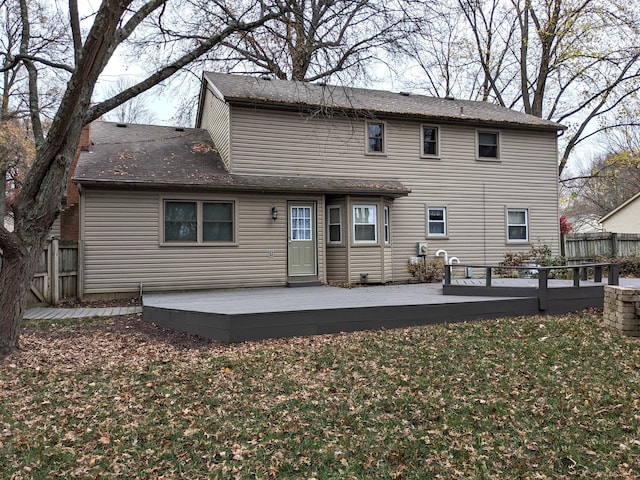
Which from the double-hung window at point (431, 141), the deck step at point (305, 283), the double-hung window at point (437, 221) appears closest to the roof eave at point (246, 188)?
the double-hung window at point (437, 221)

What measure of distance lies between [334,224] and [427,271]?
10.5ft

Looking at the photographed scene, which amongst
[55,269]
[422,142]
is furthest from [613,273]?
[55,269]

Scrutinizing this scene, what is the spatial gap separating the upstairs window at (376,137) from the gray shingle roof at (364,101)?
0.41m

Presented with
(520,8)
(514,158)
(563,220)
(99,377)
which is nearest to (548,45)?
(520,8)

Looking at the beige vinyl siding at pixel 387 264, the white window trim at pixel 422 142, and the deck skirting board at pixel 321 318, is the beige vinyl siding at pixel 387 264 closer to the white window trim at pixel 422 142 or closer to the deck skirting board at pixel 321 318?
the white window trim at pixel 422 142

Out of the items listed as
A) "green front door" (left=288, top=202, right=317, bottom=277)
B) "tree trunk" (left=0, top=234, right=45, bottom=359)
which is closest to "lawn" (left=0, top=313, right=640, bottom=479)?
"tree trunk" (left=0, top=234, right=45, bottom=359)

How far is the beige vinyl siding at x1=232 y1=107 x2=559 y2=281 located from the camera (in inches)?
502

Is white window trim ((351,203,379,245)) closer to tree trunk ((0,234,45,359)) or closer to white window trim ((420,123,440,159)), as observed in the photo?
white window trim ((420,123,440,159))

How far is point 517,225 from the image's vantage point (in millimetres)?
15359

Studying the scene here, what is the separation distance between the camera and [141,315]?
9086 mm

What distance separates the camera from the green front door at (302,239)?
40.7 ft

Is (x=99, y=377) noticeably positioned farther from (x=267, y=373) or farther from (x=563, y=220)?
(x=563, y=220)

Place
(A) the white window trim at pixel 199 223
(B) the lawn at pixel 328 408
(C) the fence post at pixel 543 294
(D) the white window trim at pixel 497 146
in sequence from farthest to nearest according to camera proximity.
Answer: (D) the white window trim at pixel 497 146 → (A) the white window trim at pixel 199 223 → (C) the fence post at pixel 543 294 → (B) the lawn at pixel 328 408

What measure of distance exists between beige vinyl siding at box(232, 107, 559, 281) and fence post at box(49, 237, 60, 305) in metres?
4.73
